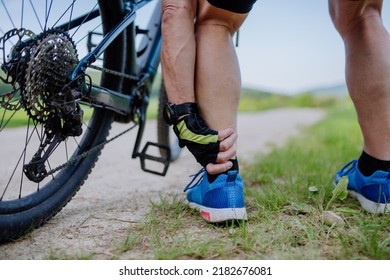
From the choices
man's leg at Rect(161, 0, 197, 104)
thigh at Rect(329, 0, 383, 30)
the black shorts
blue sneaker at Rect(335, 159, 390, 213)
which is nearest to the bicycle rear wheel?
man's leg at Rect(161, 0, 197, 104)

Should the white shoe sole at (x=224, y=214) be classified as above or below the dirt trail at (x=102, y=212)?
above

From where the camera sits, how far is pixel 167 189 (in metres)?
1.91

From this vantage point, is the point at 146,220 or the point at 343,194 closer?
the point at 146,220

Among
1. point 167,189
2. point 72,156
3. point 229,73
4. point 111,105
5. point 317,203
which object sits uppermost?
point 229,73

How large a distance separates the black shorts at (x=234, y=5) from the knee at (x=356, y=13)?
1.04ft

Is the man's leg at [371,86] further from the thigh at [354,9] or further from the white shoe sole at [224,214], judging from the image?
the white shoe sole at [224,214]

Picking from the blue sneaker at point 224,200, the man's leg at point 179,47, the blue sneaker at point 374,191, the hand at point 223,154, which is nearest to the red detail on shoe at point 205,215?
the blue sneaker at point 224,200

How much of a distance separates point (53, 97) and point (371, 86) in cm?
95

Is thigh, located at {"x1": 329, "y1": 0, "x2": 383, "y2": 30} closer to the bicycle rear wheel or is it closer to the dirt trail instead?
the bicycle rear wheel

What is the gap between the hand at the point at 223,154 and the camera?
1.28m

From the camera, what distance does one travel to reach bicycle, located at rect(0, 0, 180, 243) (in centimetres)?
118
